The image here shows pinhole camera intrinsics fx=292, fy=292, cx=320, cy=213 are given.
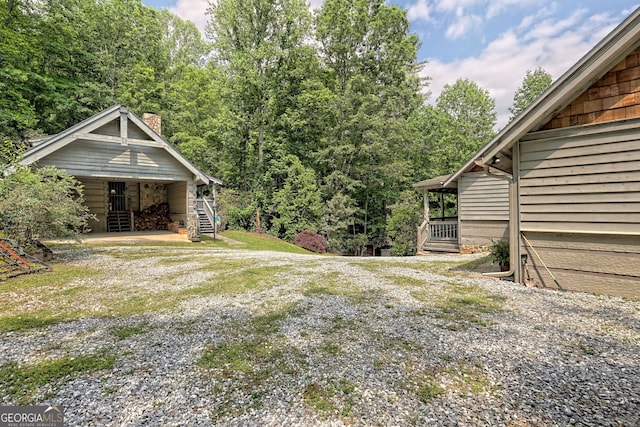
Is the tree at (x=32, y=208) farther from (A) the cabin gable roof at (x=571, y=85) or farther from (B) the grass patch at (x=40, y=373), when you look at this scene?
(A) the cabin gable roof at (x=571, y=85)

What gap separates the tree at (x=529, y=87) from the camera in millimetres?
35688

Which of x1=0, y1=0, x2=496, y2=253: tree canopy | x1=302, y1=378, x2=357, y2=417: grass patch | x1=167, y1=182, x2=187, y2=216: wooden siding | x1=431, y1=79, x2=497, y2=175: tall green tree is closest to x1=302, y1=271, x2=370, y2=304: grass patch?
x1=302, y1=378, x2=357, y2=417: grass patch

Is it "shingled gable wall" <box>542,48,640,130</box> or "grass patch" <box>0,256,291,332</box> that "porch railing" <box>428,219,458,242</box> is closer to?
"shingled gable wall" <box>542,48,640,130</box>

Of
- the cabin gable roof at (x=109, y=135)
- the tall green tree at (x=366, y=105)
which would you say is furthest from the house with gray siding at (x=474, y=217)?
the cabin gable roof at (x=109, y=135)

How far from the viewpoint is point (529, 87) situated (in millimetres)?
36438

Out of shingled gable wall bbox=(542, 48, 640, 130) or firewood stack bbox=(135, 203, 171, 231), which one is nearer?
shingled gable wall bbox=(542, 48, 640, 130)

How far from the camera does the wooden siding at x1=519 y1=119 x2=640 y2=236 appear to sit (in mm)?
5629

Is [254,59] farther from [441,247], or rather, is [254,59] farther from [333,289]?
[333,289]

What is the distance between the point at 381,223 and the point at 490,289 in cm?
2137

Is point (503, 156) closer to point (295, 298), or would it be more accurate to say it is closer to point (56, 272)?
point (295, 298)

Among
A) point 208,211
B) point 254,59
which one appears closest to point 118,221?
point 208,211

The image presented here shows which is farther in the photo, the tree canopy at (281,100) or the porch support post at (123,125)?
the tree canopy at (281,100)

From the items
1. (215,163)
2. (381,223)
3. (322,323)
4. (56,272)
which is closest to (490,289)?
(322,323)

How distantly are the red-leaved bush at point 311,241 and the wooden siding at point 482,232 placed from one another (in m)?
10.1
